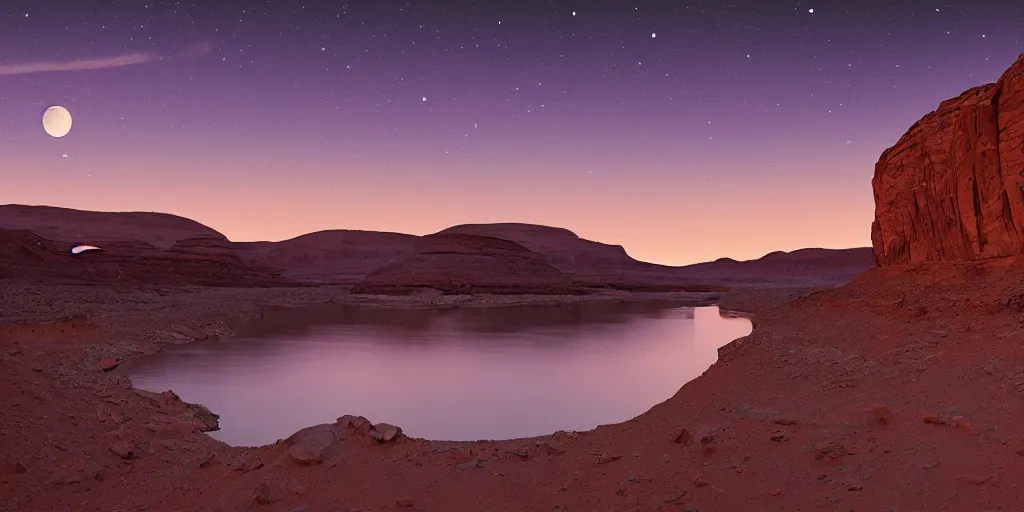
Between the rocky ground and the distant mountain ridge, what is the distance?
47532 mm

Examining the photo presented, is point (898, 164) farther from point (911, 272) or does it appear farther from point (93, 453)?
point (93, 453)

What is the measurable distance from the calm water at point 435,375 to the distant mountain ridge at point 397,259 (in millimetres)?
36379

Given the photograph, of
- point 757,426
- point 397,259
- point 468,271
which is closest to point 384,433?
point 757,426

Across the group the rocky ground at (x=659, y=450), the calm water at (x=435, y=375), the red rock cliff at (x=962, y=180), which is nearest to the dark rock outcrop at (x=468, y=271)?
the calm water at (x=435, y=375)

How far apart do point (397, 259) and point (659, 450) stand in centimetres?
9229

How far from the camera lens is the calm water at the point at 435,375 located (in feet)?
39.0

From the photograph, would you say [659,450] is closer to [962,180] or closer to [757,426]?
[757,426]

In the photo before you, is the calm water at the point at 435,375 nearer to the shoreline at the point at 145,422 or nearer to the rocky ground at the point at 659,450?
the shoreline at the point at 145,422

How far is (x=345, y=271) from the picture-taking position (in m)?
116

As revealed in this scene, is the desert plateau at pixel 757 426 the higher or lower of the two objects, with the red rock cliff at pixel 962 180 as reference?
lower

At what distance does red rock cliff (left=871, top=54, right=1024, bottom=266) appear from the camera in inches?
530

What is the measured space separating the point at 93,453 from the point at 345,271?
4416 inches

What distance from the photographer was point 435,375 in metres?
17.6

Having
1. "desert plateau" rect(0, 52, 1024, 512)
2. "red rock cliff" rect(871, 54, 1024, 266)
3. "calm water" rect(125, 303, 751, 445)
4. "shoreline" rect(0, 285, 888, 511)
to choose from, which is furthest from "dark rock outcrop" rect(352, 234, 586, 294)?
"red rock cliff" rect(871, 54, 1024, 266)
